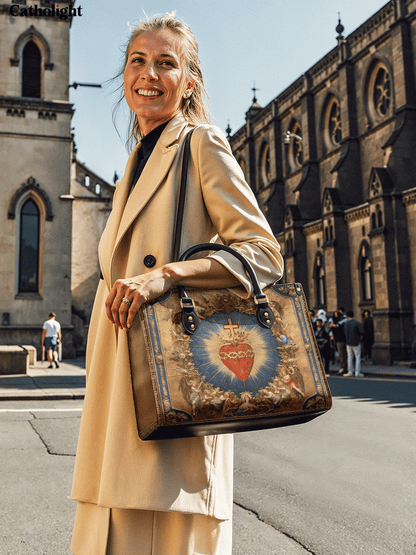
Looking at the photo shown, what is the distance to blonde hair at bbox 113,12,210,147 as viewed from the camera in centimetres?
170

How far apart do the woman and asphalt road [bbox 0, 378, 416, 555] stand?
6.98 ft

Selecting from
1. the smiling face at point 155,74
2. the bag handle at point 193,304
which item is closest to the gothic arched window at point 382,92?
the smiling face at point 155,74

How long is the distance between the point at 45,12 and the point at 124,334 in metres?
23.1

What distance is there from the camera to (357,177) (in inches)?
1192

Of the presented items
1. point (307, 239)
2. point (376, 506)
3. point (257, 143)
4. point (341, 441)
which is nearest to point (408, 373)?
point (341, 441)

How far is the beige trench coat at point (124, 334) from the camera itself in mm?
1395

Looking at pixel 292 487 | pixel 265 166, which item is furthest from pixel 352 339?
pixel 265 166

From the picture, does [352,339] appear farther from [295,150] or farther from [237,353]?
[295,150]

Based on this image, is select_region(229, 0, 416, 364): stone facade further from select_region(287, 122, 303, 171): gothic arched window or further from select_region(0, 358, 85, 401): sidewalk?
select_region(0, 358, 85, 401): sidewalk

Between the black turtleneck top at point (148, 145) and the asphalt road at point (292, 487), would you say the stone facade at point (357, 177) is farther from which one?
the black turtleneck top at point (148, 145)

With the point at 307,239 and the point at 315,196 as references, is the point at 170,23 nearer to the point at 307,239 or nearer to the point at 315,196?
the point at 307,239

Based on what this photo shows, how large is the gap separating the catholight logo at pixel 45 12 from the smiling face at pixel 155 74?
21699 millimetres

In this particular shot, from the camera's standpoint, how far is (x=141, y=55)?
1.68 m

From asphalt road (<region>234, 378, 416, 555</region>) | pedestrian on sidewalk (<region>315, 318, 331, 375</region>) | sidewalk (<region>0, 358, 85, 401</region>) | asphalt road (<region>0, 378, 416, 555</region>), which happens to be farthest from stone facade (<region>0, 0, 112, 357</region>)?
asphalt road (<region>234, 378, 416, 555</region>)
